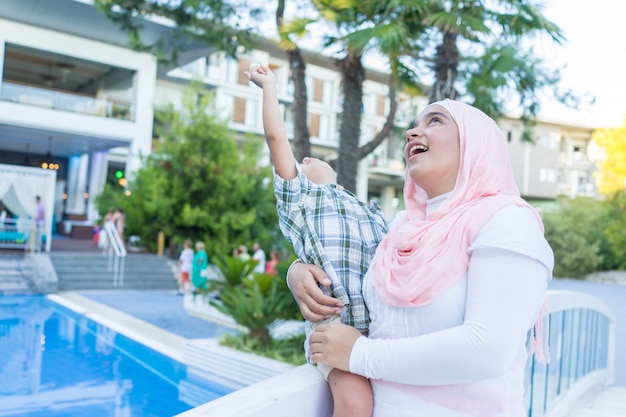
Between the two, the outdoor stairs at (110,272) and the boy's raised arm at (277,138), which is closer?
the boy's raised arm at (277,138)

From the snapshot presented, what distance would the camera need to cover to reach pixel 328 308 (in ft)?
4.52

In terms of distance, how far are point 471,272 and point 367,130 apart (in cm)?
3622

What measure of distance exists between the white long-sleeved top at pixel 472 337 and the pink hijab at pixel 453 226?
36mm

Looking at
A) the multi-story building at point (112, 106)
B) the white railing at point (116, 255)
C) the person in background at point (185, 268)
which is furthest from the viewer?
the multi-story building at point (112, 106)

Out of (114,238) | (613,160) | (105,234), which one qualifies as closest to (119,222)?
(114,238)

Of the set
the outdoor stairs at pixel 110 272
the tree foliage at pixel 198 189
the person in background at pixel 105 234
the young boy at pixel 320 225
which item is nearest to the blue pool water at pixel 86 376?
the outdoor stairs at pixel 110 272

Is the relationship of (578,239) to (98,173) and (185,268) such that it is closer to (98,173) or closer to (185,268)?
(185,268)

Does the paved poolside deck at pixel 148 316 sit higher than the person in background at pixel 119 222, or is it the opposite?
the person in background at pixel 119 222

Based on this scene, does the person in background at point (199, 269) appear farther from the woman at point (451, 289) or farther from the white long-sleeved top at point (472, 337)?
the white long-sleeved top at point (472, 337)

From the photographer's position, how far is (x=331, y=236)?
145cm

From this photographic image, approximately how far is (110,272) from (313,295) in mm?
15260

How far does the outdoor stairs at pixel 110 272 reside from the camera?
48.2ft

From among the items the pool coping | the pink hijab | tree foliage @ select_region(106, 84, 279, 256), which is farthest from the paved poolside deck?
the pink hijab

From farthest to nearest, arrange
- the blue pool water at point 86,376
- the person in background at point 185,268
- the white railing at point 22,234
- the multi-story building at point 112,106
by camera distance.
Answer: the multi-story building at point 112,106 → the white railing at point 22,234 → the person in background at point 185,268 → the blue pool water at point 86,376
